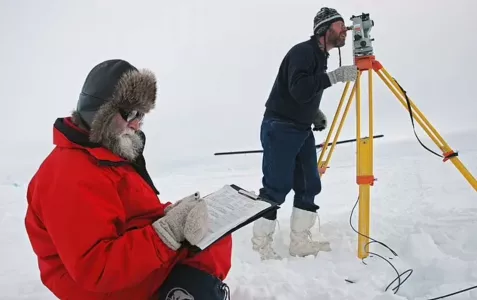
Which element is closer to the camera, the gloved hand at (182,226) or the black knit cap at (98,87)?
the gloved hand at (182,226)

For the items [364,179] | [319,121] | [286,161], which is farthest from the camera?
[319,121]

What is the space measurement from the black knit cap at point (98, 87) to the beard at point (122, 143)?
10 cm

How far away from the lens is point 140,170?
Result: 1776mm

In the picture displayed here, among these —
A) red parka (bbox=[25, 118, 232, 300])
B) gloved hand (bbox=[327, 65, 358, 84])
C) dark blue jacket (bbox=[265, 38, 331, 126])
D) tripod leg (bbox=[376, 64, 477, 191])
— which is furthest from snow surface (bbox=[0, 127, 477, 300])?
gloved hand (bbox=[327, 65, 358, 84])

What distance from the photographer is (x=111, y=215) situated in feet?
4.62

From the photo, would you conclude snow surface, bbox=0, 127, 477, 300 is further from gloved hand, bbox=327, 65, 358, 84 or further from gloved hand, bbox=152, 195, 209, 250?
gloved hand, bbox=327, 65, 358, 84

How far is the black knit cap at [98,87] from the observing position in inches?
62.2

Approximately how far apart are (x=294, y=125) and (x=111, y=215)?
6.60ft

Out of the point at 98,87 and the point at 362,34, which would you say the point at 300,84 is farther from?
the point at 98,87

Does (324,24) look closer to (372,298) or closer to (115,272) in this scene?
(372,298)

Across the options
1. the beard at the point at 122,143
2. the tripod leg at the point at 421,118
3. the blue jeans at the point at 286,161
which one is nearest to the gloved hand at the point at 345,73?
the tripod leg at the point at 421,118

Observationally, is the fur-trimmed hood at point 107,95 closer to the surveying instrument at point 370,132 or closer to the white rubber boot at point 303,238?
the surveying instrument at point 370,132

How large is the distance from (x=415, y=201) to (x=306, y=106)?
2062mm

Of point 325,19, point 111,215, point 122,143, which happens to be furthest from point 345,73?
point 111,215
